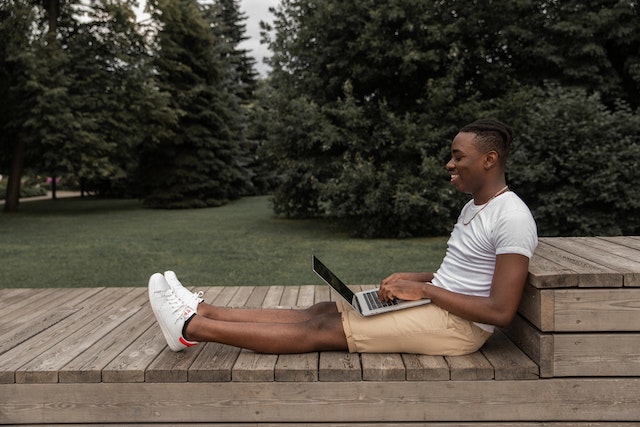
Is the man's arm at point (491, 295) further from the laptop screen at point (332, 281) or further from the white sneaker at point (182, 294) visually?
the white sneaker at point (182, 294)

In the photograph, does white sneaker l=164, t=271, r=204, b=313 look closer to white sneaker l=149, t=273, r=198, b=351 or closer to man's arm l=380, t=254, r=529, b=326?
white sneaker l=149, t=273, r=198, b=351

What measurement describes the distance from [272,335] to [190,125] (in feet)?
75.1

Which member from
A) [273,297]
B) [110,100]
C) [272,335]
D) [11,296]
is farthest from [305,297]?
[110,100]

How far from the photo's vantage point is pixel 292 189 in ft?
46.7

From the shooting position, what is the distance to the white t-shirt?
7.43 feet

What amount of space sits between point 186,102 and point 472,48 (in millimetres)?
14482

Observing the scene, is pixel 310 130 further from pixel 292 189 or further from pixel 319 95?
pixel 292 189

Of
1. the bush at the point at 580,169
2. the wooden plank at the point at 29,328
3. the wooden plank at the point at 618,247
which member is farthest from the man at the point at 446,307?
the bush at the point at 580,169

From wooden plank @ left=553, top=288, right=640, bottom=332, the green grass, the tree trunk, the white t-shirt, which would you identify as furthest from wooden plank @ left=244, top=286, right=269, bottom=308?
the tree trunk

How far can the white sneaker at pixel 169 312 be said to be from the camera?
8.36ft

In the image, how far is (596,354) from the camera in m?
2.36

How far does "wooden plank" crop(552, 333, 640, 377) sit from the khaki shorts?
0.34 metres

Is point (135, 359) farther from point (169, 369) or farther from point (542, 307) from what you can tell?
point (542, 307)

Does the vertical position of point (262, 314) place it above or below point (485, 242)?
below
